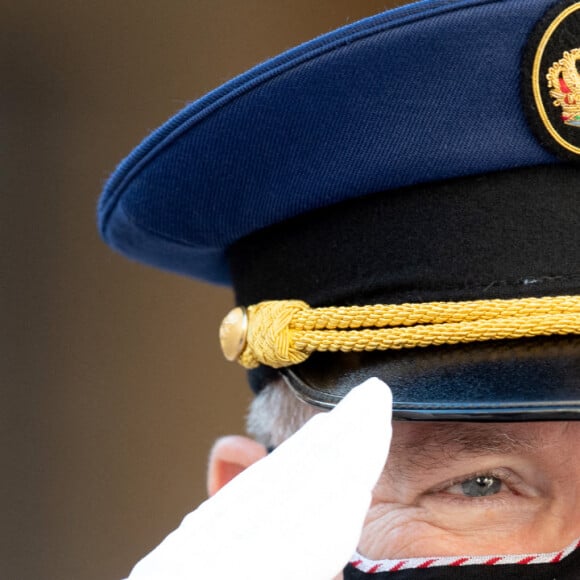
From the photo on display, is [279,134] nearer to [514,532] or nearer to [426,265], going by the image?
[426,265]

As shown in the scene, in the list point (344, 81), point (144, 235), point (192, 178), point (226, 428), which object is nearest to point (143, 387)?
point (226, 428)

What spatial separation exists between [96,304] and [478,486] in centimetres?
207

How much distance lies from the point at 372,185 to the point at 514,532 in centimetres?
42

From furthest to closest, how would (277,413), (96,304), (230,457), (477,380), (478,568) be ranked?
(96,304) < (230,457) < (277,413) < (478,568) < (477,380)

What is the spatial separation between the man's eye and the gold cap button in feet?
0.97

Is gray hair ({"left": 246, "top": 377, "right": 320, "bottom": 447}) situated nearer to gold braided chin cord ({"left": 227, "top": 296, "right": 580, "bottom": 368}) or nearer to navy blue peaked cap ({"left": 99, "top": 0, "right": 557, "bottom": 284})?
gold braided chin cord ({"left": 227, "top": 296, "right": 580, "bottom": 368})

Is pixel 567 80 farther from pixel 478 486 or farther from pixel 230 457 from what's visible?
pixel 230 457

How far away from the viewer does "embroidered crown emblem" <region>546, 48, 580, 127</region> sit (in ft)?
3.06

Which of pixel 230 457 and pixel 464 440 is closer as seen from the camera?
pixel 464 440

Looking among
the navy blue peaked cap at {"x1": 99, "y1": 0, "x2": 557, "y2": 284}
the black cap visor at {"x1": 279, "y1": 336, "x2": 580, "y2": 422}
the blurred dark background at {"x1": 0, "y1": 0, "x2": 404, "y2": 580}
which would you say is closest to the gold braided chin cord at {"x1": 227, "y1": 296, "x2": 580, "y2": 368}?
the black cap visor at {"x1": 279, "y1": 336, "x2": 580, "y2": 422}

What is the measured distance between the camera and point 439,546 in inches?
42.0

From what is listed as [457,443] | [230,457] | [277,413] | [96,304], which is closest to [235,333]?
[277,413]

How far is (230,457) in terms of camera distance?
145 cm

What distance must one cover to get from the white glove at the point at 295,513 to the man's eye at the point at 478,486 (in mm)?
372
